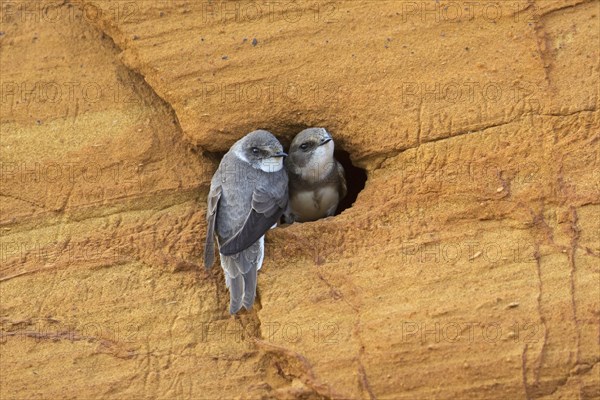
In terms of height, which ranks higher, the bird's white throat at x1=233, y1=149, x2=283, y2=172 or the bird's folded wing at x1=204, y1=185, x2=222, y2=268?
the bird's white throat at x1=233, y1=149, x2=283, y2=172

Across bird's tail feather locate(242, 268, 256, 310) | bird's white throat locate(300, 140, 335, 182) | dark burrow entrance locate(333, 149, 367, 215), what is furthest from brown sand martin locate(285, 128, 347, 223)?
bird's tail feather locate(242, 268, 256, 310)

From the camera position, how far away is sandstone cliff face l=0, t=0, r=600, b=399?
6258 mm

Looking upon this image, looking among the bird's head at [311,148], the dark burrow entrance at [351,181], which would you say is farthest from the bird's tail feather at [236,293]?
the dark burrow entrance at [351,181]

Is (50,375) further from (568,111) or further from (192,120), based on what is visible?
(568,111)

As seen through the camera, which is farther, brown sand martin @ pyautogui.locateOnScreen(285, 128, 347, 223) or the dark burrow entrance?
the dark burrow entrance

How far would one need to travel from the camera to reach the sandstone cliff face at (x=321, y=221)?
6.26m

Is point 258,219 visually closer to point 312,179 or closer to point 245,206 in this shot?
point 245,206

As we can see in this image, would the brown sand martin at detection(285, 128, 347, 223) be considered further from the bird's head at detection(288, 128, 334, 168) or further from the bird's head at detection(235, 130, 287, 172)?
the bird's head at detection(235, 130, 287, 172)

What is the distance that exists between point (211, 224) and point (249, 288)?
1.62ft

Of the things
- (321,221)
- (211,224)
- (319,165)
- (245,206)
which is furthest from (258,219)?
(319,165)

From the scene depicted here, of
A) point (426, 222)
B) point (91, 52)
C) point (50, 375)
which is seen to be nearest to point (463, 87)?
point (426, 222)

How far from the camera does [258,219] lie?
265 inches

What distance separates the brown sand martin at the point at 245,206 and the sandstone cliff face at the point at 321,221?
0.14 metres

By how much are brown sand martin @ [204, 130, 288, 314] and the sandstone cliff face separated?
0.14 m
